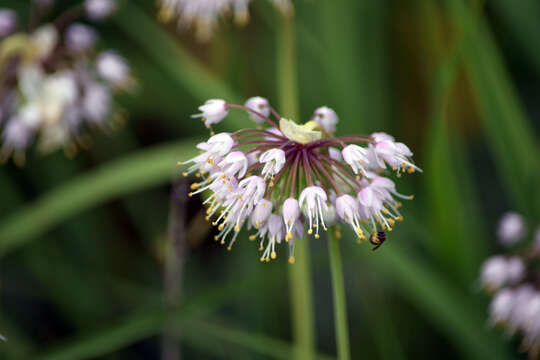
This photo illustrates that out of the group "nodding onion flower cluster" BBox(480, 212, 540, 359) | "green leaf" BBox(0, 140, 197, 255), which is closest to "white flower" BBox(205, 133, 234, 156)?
"green leaf" BBox(0, 140, 197, 255)

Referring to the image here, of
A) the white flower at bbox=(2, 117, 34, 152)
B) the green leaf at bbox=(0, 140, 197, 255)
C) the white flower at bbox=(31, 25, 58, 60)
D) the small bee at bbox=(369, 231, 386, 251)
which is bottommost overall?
the small bee at bbox=(369, 231, 386, 251)

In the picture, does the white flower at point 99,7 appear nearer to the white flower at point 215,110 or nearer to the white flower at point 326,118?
the white flower at point 215,110

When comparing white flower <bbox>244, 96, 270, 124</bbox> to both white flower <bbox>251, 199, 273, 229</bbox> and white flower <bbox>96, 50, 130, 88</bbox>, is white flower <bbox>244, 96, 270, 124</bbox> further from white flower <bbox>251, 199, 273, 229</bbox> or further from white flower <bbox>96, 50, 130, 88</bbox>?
white flower <bbox>96, 50, 130, 88</bbox>

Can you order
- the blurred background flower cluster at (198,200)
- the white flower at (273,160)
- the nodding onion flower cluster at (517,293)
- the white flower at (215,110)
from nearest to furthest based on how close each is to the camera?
the white flower at (273,160) → the white flower at (215,110) → the nodding onion flower cluster at (517,293) → the blurred background flower cluster at (198,200)

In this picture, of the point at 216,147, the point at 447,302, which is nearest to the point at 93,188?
the point at 216,147

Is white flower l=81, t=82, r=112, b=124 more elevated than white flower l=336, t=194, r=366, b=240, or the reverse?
white flower l=81, t=82, r=112, b=124

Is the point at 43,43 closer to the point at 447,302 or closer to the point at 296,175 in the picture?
the point at 296,175

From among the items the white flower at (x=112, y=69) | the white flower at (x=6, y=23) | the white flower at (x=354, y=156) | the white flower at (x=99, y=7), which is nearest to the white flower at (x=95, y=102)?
the white flower at (x=112, y=69)
